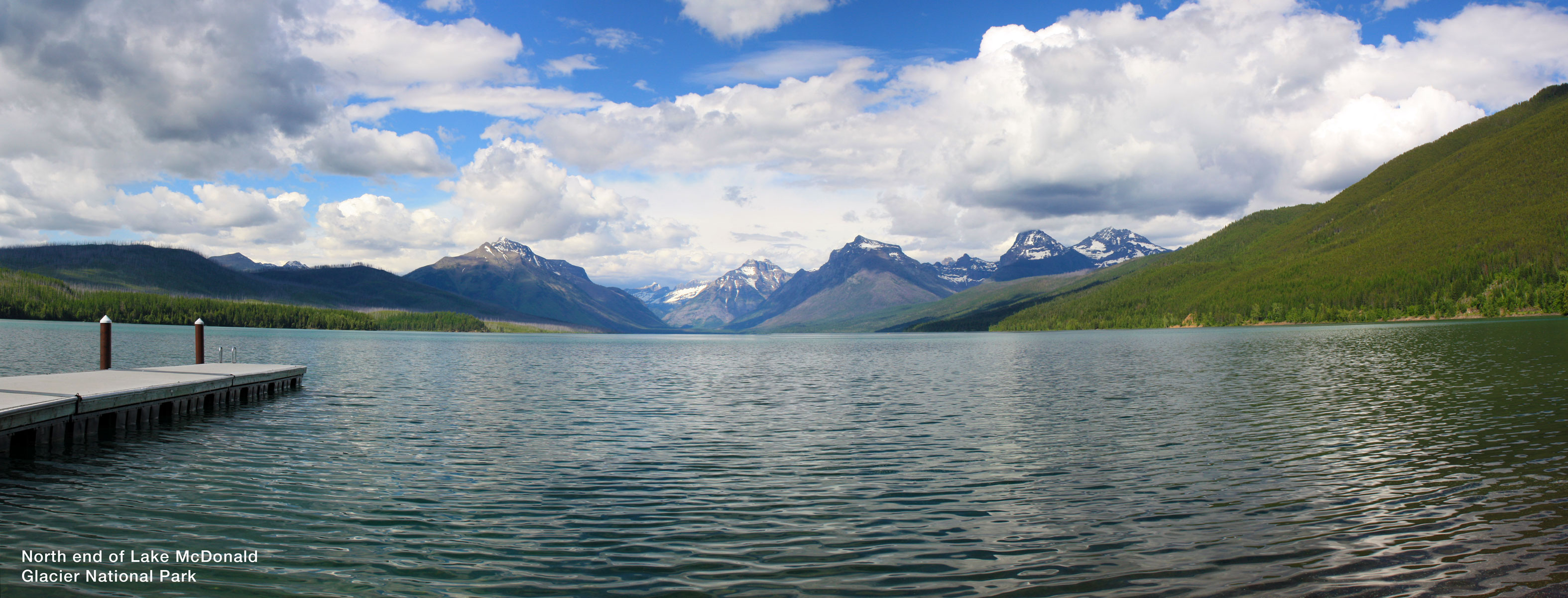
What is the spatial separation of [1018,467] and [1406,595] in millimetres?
11187

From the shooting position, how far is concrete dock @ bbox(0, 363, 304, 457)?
2597 cm

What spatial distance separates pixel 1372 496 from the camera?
1767 cm

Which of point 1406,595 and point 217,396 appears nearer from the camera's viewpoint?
point 1406,595

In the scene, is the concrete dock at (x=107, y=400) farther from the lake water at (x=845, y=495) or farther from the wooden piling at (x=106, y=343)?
the lake water at (x=845, y=495)

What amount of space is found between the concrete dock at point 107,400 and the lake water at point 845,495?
6.42ft

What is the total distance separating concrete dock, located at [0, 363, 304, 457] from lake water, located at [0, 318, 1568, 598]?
1.96m

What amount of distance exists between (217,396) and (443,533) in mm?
37304

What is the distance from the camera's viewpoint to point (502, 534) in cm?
1536

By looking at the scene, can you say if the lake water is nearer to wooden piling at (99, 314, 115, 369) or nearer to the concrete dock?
the concrete dock

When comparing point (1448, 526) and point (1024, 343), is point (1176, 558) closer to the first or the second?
point (1448, 526)

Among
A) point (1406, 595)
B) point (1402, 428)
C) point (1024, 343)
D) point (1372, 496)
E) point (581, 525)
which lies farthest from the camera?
point (1024, 343)

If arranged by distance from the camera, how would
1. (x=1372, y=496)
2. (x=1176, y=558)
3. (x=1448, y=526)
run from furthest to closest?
(x=1372, y=496)
(x=1448, y=526)
(x=1176, y=558)

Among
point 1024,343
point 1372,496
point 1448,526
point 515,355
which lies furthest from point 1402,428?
point 1024,343

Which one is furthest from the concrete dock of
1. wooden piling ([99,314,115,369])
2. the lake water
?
the lake water
